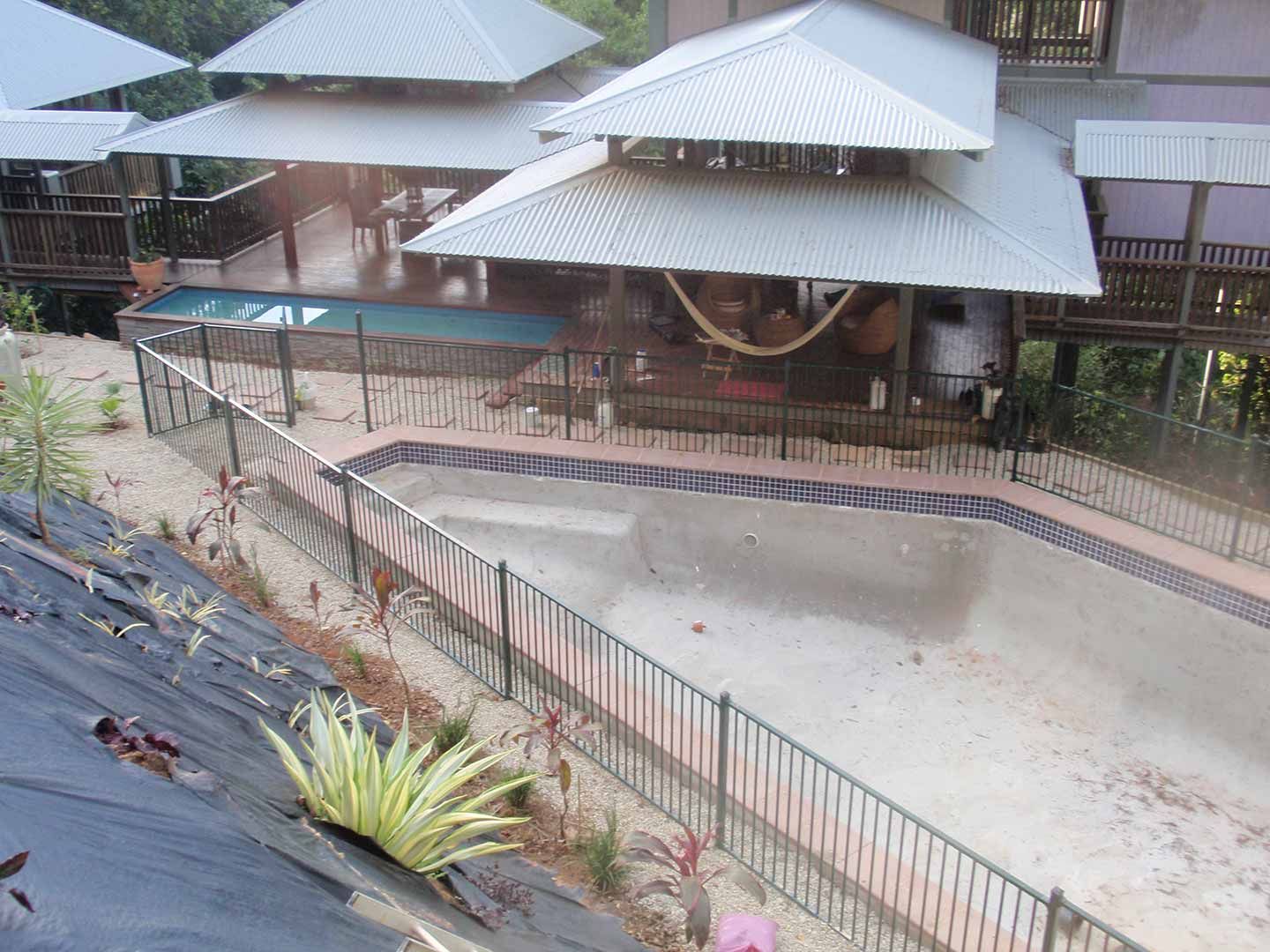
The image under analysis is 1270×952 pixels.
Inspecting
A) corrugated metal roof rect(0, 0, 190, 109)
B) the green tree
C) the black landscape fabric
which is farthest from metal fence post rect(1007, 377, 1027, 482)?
the green tree

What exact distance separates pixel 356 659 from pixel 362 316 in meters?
8.74

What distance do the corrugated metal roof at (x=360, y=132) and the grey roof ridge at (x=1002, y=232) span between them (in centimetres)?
537

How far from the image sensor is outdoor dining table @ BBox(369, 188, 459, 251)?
19.3 m

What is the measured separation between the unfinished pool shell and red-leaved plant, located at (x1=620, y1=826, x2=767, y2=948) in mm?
3877

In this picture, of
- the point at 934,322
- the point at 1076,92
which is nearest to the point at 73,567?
the point at 934,322

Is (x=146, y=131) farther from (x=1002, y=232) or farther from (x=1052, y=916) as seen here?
(x=1052, y=916)

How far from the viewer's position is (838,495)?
12.8 meters

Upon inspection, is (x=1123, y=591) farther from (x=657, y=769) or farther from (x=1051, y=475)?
(x=657, y=769)

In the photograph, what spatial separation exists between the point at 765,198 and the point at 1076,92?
713cm

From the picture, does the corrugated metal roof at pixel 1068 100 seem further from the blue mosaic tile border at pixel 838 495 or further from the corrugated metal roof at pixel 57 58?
the corrugated metal roof at pixel 57 58

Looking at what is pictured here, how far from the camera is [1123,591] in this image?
11594mm

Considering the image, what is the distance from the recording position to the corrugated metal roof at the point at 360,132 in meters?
16.8

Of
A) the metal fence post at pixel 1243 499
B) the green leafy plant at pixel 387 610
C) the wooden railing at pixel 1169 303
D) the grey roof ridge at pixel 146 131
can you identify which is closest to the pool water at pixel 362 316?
the grey roof ridge at pixel 146 131

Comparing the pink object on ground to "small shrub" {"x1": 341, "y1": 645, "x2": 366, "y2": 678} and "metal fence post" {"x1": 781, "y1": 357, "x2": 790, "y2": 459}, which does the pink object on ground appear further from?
"metal fence post" {"x1": 781, "y1": 357, "x2": 790, "y2": 459}
